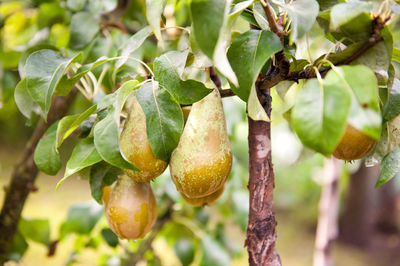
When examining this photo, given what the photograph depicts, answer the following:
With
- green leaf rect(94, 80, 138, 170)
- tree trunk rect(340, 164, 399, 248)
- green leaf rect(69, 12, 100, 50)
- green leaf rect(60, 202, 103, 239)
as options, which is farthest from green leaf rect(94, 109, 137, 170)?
tree trunk rect(340, 164, 399, 248)

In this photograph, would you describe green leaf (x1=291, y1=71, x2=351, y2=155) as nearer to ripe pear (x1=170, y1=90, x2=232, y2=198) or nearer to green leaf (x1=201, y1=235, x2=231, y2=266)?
ripe pear (x1=170, y1=90, x2=232, y2=198)

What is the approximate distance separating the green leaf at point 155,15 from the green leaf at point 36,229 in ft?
1.79

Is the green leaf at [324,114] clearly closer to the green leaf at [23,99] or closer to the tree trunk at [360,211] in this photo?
the green leaf at [23,99]

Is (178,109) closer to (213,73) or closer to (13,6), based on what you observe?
(213,73)

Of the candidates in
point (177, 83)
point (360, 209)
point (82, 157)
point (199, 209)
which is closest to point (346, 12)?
point (177, 83)

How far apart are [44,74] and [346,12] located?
0.95ft

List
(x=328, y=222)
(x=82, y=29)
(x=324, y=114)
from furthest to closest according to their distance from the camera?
(x=328, y=222)
(x=82, y=29)
(x=324, y=114)

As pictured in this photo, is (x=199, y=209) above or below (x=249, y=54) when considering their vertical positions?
below

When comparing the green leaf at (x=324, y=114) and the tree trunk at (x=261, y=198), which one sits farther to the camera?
the tree trunk at (x=261, y=198)

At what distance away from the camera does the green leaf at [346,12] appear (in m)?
0.27

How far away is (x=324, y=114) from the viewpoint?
251 mm

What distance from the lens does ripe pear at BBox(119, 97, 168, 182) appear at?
13.9 inches

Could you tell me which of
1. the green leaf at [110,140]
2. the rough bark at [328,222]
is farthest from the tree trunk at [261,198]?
the rough bark at [328,222]

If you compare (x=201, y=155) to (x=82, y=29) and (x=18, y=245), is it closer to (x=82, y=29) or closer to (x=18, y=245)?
(x=82, y=29)
